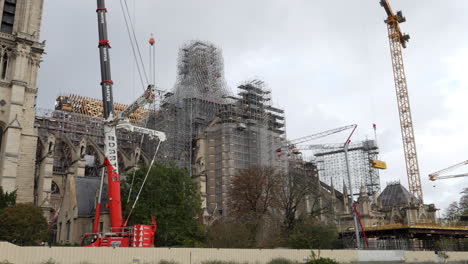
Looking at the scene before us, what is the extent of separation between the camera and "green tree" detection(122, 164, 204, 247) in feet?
121

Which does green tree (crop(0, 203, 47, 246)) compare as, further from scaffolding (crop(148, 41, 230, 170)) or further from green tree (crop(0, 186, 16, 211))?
scaffolding (crop(148, 41, 230, 170))

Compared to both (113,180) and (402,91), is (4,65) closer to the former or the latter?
(113,180)

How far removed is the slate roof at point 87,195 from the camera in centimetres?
4042

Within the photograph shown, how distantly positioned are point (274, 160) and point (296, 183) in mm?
18656

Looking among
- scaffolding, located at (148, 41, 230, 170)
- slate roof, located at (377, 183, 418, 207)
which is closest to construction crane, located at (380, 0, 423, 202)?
slate roof, located at (377, 183, 418, 207)

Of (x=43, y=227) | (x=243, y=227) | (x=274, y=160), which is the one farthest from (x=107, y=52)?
(x=274, y=160)

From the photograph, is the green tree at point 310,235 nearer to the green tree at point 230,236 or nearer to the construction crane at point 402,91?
the green tree at point 230,236

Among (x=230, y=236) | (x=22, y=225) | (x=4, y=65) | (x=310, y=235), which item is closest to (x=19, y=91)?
(x=4, y=65)

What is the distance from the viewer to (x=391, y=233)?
183 feet

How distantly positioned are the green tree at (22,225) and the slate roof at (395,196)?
6570cm

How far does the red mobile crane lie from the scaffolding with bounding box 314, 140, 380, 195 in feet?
239

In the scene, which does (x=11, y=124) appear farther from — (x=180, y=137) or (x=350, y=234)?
(x=350, y=234)

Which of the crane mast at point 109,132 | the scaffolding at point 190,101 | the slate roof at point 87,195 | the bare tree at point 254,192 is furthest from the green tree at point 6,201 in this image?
the scaffolding at point 190,101

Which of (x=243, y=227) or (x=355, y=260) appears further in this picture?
(x=243, y=227)
